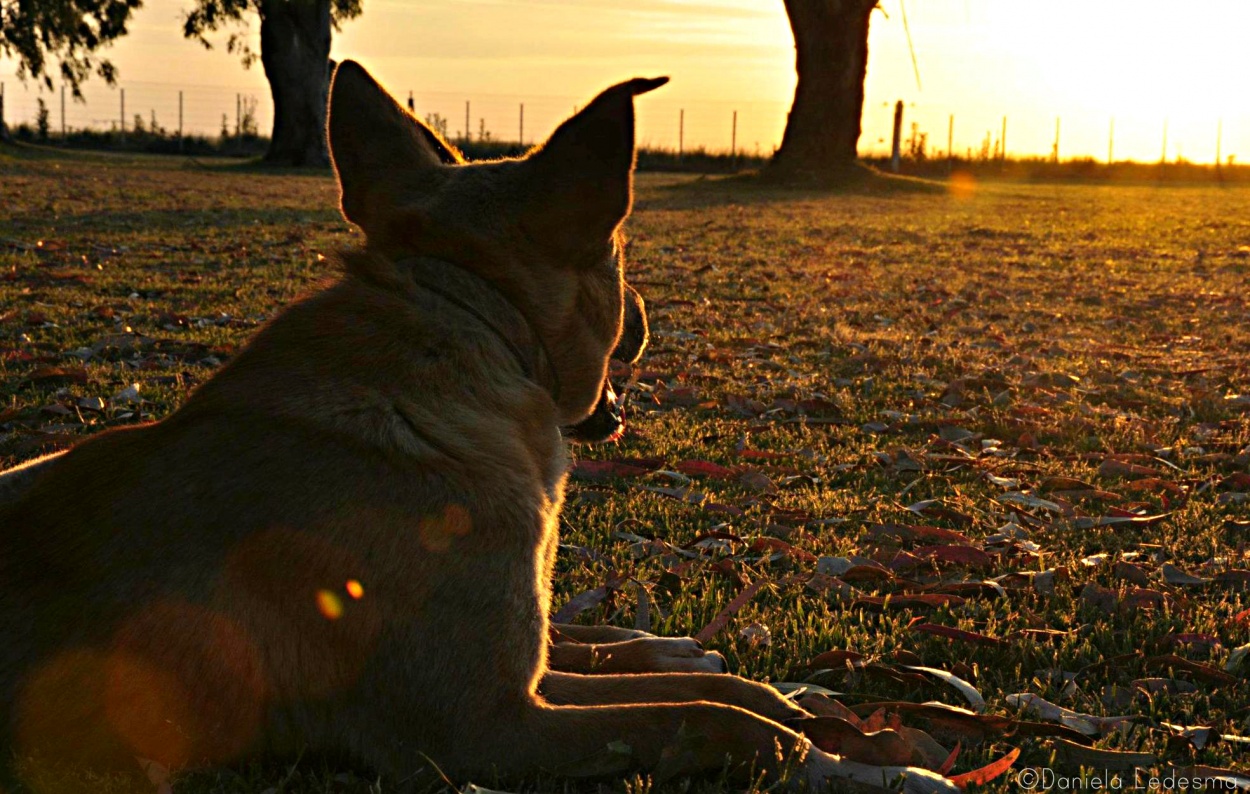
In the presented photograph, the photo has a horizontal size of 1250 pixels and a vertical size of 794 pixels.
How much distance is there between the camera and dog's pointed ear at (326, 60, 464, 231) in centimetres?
340

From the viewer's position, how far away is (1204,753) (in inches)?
122

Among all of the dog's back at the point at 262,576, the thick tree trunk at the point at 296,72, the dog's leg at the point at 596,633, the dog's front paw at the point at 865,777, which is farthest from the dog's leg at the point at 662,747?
the thick tree trunk at the point at 296,72

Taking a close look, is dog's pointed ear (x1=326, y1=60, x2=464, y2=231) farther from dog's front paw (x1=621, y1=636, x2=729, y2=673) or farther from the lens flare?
dog's front paw (x1=621, y1=636, x2=729, y2=673)

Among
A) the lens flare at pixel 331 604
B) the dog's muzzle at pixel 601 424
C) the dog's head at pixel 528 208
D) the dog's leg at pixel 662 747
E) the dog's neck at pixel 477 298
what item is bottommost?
the dog's leg at pixel 662 747

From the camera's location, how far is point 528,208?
310cm

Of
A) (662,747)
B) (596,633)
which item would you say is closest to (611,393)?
(596,633)

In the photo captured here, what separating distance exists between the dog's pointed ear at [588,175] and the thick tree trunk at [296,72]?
3597 centimetres

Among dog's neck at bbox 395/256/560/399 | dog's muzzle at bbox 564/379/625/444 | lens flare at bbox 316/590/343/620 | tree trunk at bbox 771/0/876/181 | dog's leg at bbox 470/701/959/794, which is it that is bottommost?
dog's leg at bbox 470/701/959/794

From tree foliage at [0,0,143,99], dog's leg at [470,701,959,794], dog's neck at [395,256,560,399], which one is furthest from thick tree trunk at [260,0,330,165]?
dog's leg at [470,701,959,794]

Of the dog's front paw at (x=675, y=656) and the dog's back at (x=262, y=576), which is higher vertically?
the dog's back at (x=262, y=576)

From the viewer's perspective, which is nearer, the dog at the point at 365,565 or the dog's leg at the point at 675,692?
the dog at the point at 365,565

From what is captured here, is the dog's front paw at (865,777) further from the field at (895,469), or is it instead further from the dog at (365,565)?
the field at (895,469)

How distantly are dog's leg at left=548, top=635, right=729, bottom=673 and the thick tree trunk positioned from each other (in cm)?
3592

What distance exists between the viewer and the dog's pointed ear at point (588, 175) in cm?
284
